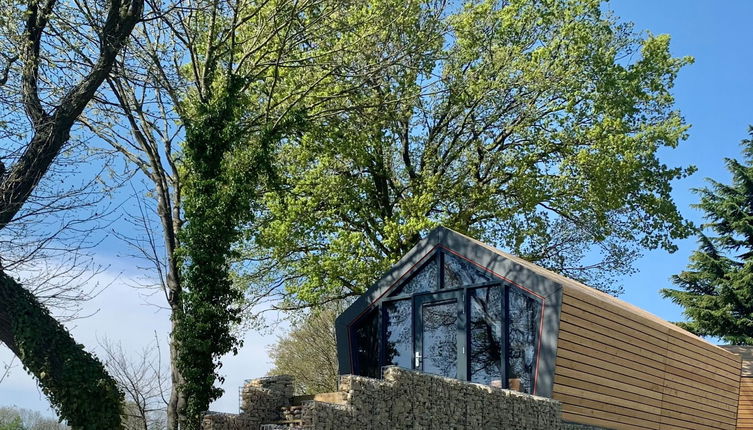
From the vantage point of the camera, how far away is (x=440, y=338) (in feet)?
46.9

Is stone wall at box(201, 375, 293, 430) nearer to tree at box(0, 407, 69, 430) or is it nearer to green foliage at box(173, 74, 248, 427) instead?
green foliage at box(173, 74, 248, 427)

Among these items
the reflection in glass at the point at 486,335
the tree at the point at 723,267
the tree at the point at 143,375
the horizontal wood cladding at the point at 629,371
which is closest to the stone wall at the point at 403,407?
the horizontal wood cladding at the point at 629,371

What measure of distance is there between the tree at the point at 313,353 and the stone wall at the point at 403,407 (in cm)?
1234

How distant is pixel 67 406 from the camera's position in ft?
35.2

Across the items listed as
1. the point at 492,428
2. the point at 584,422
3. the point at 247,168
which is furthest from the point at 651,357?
the point at 247,168

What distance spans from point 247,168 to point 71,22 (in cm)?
389

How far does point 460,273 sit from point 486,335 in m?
1.24

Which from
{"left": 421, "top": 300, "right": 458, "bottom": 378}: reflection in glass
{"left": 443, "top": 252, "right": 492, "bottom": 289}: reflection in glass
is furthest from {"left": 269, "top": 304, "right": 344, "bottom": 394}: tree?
{"left": 443, "top": 252, "right": 492, "bottom": 289}: reflection in glass

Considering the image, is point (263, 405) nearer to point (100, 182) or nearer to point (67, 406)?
point (67, 406)

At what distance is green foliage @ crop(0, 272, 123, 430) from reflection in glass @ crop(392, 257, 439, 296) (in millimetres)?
5938

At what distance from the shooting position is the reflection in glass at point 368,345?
605 inches

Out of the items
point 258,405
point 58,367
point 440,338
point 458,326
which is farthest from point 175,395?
point 458,326

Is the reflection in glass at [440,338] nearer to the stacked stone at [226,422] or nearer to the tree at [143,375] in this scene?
the stacked stone at [226,422]

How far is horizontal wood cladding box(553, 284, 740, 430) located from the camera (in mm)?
12930
